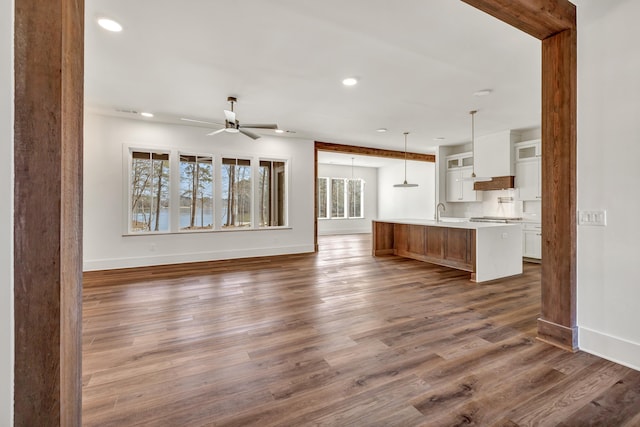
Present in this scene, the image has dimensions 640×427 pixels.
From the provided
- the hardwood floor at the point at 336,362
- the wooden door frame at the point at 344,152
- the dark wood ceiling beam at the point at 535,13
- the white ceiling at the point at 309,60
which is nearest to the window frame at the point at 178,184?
the wooden door frame at the point at 344,152

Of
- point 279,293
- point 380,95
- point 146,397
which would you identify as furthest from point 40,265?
point 380,95

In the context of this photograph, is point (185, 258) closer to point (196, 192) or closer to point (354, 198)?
point (196, 192)

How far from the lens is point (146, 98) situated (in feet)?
14.5

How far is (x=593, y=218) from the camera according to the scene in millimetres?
2305

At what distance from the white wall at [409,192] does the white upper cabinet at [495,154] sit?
10.2ft

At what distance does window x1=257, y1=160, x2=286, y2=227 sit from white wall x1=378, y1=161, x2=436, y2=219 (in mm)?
5738

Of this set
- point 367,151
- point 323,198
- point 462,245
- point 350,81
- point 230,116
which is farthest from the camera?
point 323,198

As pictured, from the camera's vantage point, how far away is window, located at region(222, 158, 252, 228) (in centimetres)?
639

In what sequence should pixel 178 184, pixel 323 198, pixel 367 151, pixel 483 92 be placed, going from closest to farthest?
pixel 483 92 → pixel 178 184 → pixel 367 151 → pixel 323 198

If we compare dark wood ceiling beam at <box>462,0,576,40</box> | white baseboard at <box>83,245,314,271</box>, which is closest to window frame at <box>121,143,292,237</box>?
white baseboard at <box>83,245,314,271</box>

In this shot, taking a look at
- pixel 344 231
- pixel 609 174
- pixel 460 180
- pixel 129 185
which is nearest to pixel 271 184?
pixel 129 185

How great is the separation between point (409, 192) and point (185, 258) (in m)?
8.30

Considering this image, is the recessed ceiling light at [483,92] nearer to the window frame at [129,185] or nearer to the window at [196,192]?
the window at [196,192]

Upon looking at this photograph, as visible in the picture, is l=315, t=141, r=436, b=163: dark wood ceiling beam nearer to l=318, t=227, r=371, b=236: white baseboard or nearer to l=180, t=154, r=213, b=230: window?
l=180, t=154, r=213, b=230: window
